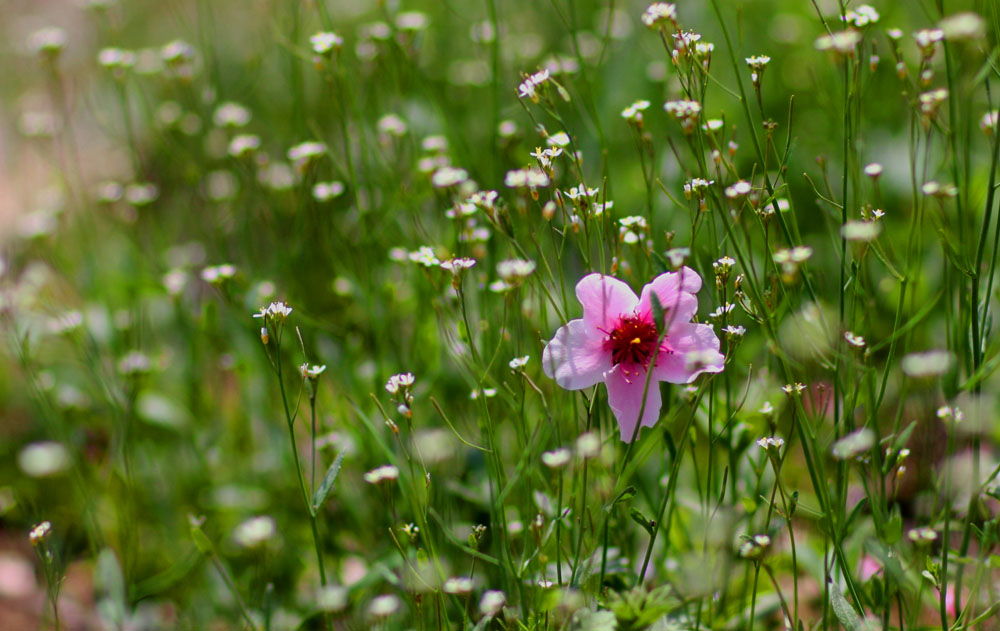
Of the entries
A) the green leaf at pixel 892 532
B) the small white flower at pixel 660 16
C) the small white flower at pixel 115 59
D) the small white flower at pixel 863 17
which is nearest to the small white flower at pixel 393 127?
the small white flower at pixel 115 59

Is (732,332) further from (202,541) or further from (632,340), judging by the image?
(202,541)

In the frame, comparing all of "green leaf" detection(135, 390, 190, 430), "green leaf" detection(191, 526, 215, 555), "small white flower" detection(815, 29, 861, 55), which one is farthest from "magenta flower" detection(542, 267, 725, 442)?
"green leaf" detection(135, 390, 190, 430)

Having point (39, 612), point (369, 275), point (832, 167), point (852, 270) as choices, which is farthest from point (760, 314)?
point (39, 612)

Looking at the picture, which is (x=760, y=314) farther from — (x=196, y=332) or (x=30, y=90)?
(x=30, y=90)

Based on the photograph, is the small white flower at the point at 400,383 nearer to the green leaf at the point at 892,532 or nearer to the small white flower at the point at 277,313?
the small white flower at the point at 277,313

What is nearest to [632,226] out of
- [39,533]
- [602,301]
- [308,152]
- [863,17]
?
[602,301]

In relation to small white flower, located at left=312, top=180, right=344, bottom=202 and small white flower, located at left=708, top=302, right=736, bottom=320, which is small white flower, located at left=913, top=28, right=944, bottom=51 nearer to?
small white flower, located at left=708, top=302, right=736, bottom=320
